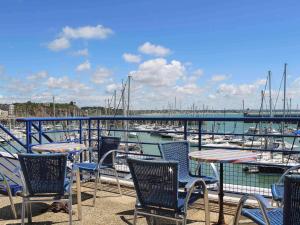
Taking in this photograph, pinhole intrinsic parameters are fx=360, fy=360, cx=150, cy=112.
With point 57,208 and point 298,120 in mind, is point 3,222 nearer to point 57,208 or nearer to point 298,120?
point 57,208

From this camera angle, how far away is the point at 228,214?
182 inches

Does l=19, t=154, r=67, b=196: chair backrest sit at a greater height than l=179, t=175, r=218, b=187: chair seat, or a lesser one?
greater

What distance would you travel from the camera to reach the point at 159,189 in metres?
3.06

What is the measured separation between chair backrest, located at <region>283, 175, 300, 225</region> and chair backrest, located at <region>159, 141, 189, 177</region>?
2341 millimetres

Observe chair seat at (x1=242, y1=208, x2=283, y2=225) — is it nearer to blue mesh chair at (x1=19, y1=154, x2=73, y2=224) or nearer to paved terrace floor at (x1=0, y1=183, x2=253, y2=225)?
paved terrace floor at (x1=0, y1=183, x2=253, y2=225)

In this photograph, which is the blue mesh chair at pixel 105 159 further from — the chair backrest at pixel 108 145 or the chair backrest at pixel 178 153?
the chair backrest at pixel 178 153

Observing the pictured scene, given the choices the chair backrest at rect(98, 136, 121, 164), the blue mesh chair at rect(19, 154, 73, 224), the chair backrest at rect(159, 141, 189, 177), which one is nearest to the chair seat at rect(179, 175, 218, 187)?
the chair backrest at rect(159, 141, 189, 177)

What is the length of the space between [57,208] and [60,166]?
1.28 metres

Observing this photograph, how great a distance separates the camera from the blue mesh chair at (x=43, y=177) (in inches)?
147

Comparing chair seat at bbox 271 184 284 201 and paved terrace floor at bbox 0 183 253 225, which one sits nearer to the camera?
chair seat at bbox 271 184 284 201

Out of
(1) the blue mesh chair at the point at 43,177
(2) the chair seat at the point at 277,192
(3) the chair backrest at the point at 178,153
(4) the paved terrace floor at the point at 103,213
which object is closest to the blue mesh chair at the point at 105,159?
(4) the paved terrace floor at the point at 103,213

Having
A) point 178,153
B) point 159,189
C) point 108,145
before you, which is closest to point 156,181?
point 159,189

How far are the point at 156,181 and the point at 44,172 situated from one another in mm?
1373

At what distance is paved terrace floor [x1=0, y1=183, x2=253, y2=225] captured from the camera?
14.4 ft
